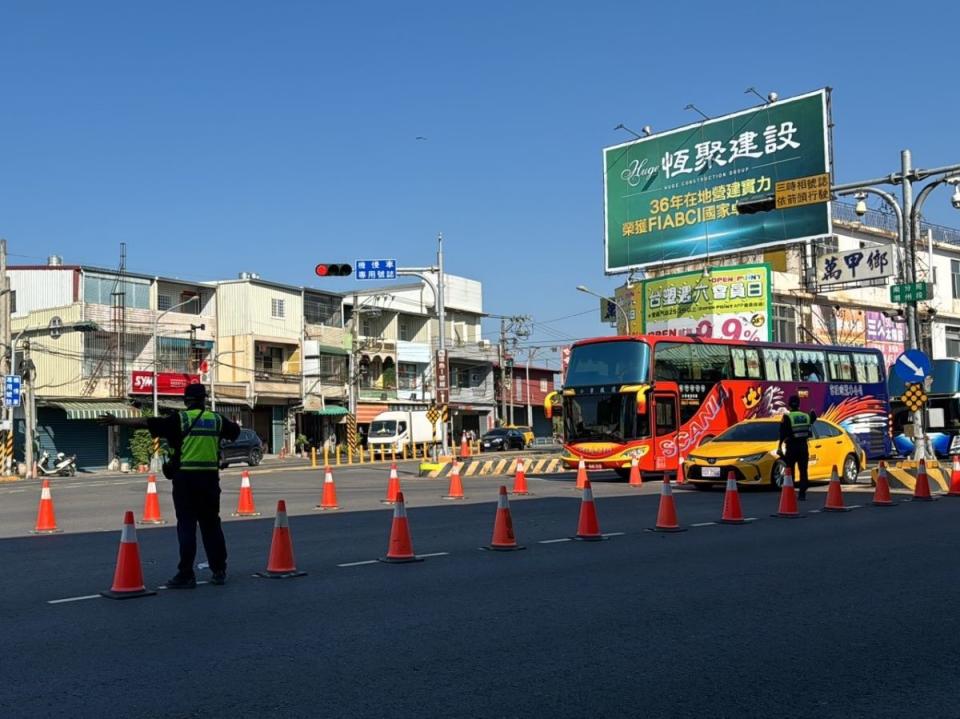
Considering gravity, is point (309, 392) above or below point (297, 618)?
above

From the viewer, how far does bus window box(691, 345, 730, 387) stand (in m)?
27.8

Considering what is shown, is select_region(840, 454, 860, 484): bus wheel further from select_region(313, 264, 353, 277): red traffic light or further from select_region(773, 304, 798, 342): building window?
select_region(773, 304, 798, 342): building window

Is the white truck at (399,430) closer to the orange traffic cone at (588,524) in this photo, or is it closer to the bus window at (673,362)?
the bus window at (673,362)

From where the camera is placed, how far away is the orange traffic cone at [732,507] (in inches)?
587

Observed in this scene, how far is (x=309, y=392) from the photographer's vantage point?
59.8m

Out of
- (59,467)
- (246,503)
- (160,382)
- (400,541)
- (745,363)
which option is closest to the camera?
(400,541)

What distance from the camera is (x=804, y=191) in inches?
1095

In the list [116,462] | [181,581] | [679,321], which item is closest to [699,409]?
[679,321]

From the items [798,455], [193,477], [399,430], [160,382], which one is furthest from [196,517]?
[399,430]

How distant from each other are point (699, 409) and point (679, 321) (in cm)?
1626

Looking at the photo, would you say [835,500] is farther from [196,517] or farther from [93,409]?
[93,409]

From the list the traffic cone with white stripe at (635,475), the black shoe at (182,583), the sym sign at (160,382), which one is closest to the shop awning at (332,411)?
the sym sign at (160,382)

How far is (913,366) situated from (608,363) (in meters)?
7.66

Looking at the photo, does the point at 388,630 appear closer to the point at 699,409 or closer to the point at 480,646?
the point at 480,646
